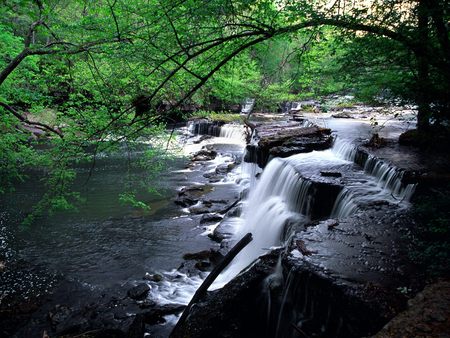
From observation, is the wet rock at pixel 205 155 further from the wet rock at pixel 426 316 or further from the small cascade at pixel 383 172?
the wet rock at pixel 426 316

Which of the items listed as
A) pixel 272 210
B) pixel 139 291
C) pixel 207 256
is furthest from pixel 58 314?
A: pixel 272 210

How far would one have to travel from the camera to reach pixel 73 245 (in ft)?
33.4

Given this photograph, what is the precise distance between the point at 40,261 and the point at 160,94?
6231 millimetres

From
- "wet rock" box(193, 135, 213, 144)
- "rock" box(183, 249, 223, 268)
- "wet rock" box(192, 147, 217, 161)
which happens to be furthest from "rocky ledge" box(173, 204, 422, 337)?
"wet rock" box(193, 135, 213, 144)

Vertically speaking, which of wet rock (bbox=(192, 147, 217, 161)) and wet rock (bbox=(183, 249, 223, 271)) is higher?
wet rock (bbox=(192, 147, 217, 161))

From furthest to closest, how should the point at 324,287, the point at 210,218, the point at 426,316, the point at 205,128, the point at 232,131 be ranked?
the point at 205,128 < the point at 232,131 < the point at 210,218 < the point at 324,287 < the point at 426,316

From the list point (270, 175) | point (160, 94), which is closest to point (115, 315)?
point (160, 94)

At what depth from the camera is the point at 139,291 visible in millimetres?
7805

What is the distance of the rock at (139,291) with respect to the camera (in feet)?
25.2

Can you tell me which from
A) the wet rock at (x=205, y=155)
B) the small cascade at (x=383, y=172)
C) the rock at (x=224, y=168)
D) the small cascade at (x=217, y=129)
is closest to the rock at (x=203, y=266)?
the small cascade at (x=383, y=172)

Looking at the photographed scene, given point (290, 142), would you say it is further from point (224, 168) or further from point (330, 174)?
point (224, 168)

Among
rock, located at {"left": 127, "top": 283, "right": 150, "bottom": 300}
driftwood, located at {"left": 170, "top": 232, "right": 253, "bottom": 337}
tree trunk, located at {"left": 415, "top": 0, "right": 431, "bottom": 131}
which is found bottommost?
Result: rock, located at {"left": 127, "top": 283, "right": 150, "bottom": 300}

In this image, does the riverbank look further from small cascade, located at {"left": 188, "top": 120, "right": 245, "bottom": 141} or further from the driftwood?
small cascade, located at {"left": 188, "top": 120, "right": 245, "bottom": 141}

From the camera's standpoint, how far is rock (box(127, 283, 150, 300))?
7680mm
